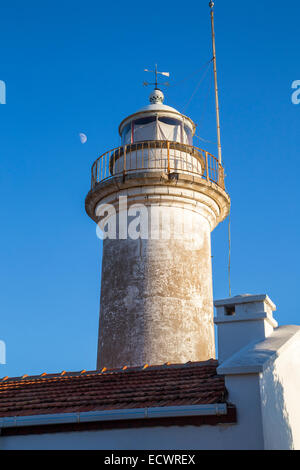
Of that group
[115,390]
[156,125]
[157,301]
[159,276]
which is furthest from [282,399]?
[156,125]

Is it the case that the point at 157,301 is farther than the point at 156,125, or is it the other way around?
the point at 156,125

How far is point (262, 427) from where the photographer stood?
6.74 m

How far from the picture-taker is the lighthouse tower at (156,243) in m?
12.4

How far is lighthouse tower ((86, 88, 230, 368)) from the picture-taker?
12.4 metres

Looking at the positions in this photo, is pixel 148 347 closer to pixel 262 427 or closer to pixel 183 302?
pixel 183 302

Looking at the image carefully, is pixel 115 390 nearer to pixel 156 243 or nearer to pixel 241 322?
pixel 241 322

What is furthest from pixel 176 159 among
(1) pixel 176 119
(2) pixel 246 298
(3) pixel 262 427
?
(3) pixel 262 427

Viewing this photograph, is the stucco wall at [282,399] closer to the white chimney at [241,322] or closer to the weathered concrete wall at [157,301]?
the white chimney at [241,322]

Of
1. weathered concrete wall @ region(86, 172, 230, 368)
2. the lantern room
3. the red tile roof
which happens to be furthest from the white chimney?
the lantern room

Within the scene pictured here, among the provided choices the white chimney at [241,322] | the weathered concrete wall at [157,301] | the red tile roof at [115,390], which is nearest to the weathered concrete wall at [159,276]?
the weathered concrete wall at [157,301]

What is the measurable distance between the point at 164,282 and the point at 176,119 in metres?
4.59

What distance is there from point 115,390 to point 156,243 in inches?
197

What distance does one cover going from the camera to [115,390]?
8.62 m

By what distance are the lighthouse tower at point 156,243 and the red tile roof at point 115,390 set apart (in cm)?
224
